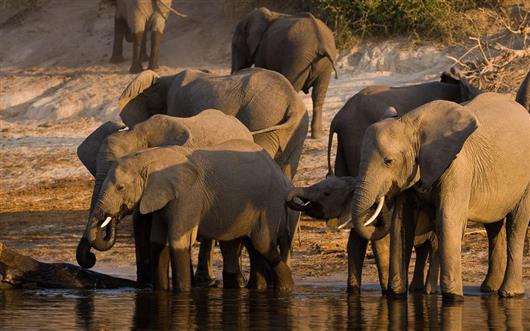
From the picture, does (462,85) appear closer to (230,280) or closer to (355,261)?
(355,261)

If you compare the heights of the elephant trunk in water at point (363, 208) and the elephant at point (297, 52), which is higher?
the elephant at point (297, 52)

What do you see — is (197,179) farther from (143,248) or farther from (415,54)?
(415,54)

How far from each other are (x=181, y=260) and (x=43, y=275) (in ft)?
3.95

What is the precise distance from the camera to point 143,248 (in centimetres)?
1352

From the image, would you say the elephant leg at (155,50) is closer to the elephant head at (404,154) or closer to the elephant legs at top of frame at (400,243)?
the elephant legs at top of frame at (400,243)

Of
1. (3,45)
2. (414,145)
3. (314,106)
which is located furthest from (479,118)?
(3,45)

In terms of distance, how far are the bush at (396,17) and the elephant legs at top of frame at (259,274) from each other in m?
8.45

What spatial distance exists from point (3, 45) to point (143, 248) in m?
13.1

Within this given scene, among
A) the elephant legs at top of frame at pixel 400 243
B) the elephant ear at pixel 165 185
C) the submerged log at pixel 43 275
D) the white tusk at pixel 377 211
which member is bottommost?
the submerged log at pixel 43 275

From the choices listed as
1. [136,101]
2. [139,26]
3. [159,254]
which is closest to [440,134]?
[159,254]

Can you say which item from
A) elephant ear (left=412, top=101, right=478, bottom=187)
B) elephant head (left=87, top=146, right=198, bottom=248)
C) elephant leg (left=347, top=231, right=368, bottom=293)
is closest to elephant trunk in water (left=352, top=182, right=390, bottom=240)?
elephant ear (left=412, top=101, right=478, bottom=187)

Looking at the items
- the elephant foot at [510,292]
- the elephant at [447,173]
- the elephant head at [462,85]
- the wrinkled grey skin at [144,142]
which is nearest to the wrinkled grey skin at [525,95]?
the elephant head at [462,85]

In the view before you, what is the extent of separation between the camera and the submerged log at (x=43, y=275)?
13227 mm

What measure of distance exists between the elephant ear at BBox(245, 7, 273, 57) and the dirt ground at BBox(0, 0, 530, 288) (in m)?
1.11
